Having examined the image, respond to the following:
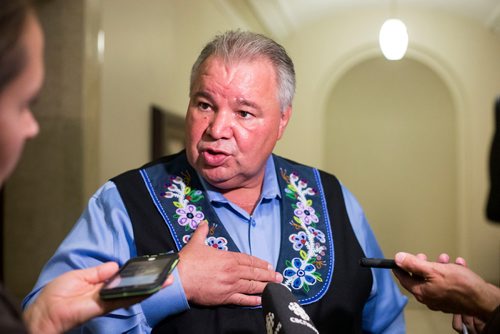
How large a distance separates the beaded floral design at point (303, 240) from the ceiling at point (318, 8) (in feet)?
8.12

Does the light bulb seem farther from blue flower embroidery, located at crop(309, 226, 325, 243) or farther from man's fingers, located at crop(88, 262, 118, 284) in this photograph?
man's fingers, located at crop(88, 262, 118, 284)

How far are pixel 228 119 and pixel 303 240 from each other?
0.37 meters

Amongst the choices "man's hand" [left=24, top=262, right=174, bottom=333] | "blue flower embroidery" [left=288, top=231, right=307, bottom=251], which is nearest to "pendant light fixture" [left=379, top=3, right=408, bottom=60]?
"blue flower embroidery" [left=288, top=231, right=307, bottom=251]

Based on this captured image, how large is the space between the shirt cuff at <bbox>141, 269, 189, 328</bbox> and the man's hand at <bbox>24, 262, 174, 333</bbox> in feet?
1.01

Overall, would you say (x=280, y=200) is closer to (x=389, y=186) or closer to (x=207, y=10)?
(x=207, y=10)

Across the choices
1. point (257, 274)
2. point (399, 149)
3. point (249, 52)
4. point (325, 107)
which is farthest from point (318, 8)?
point (257, 274)

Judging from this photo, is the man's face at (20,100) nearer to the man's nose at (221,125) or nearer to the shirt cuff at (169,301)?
the shirt cuff at (169,301)

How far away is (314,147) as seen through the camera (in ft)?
12.4

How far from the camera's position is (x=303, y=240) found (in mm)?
1440

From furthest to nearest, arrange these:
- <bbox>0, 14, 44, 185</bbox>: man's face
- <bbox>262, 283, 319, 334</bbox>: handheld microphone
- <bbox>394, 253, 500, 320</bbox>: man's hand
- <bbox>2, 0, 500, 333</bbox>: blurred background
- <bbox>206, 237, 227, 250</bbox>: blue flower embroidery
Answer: <bbox>2, 0, 500, 333</bbox>: blurred background, <bbox>206, 237, 227, 250</bbox>: blue flower embroidery, <bbox>394, 253, 500, 320</bbox>: man's hand, <bbox>262, 283, 319, 334</bbox>: handheld microphone, <bbox>0, 14, 44, 185</bbox>: man's face

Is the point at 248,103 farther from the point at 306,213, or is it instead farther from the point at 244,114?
the point at 306,213

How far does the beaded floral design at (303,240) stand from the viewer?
138 cm

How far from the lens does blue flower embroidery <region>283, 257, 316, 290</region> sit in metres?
1.37

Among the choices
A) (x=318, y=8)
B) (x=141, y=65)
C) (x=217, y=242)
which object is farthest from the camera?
(x=318, y=8)
